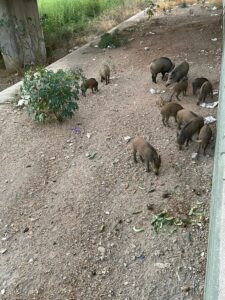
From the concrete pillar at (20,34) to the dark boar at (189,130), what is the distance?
7.22m

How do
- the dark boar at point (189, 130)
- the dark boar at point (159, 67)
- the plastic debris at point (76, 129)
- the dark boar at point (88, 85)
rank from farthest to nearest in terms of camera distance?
the dark boar at point (159, 67) < the dark boar at point (88, 85) < the plastic debris at point (76, 129) < the dark boar at point (189, 130)

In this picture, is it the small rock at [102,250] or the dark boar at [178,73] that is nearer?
the small rock at [102,250]

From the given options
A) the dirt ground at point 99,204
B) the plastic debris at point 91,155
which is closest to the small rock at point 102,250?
the dirt ground at point 99,204

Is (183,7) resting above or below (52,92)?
below

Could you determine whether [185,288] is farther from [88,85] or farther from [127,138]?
[88,85]

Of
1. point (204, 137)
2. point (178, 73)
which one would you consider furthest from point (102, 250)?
point (178, 73)

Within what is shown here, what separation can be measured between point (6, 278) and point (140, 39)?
324 inches

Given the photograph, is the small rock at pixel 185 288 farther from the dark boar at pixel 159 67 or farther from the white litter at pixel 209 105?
the dark boar at pixel 159 67

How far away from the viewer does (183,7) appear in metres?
14.4

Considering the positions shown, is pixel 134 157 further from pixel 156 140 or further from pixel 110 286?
pixel 110 286

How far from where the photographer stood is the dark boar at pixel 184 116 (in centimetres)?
592

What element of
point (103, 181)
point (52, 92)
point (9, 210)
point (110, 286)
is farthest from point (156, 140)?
point (110, 286)

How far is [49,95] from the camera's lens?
653 centimetres

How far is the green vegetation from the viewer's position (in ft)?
45.5
